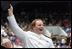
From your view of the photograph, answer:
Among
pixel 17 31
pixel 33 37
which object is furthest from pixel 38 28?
pixel 17 31

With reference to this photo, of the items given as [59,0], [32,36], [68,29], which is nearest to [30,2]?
[59,0]

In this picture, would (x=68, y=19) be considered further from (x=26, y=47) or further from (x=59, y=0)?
(x=26, y=47)

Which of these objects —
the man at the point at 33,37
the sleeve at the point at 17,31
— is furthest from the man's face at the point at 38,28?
the sleeve at the point at 17,31

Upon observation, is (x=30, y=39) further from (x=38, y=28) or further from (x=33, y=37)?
(x=38, y=28)

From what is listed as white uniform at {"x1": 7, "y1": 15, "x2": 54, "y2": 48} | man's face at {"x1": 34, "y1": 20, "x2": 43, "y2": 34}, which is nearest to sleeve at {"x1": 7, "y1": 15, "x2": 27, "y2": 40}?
white uniform at {"x1": 7, "y1": 15, "x2": 54, "y2": 48}

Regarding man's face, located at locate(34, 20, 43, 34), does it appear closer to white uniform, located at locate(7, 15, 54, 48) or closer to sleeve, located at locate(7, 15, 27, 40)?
white uniform, located at locate(7, 15, 54, 48)

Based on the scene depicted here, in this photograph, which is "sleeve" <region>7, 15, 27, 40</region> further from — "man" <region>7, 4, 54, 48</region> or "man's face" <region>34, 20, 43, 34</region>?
"man's face" <region>34, 20, 43, 34</region>

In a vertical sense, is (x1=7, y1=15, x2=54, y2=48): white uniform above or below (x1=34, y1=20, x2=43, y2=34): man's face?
below

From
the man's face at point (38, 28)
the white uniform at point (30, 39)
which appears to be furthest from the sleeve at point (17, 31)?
the man's face at point (38, 28)

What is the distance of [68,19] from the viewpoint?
1672cm

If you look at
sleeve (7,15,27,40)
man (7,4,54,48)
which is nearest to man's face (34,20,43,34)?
man (7,4,54,48)

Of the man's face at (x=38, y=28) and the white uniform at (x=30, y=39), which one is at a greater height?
the man's face at (x=38, y=28)

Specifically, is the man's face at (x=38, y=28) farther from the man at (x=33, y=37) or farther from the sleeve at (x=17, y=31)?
the sleeve at (x=17, y=31)

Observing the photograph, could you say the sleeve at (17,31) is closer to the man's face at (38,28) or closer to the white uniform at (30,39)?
the white uniform at (30,39)
